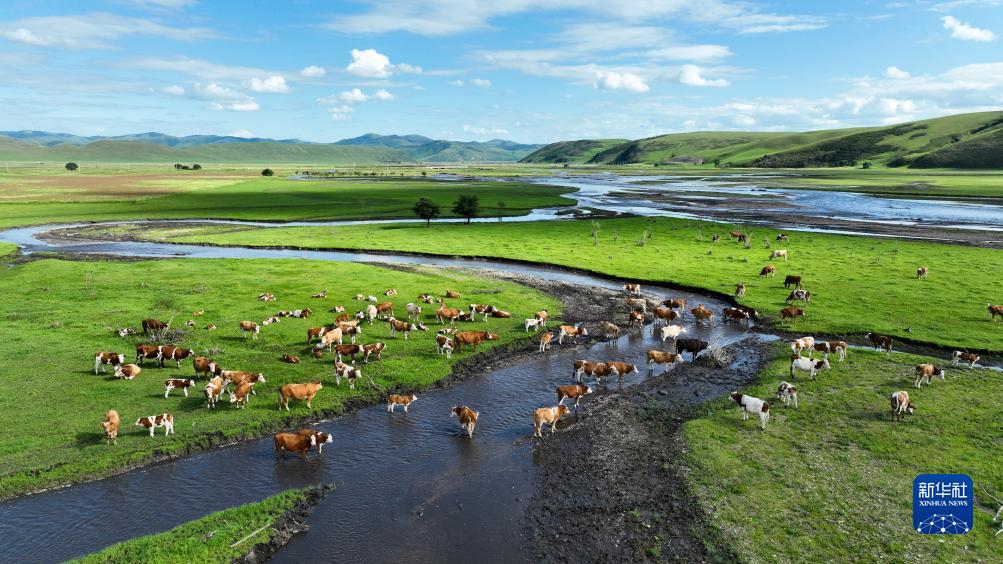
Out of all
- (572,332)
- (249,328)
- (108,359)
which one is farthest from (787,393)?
(108,359)

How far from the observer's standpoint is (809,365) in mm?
24406

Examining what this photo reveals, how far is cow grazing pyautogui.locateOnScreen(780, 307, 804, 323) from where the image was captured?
33.4 m

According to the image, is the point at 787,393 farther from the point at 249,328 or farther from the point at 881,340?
the point at 249,328

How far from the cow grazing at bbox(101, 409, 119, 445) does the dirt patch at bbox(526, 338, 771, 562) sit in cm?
1439

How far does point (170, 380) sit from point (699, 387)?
2300 centimetres

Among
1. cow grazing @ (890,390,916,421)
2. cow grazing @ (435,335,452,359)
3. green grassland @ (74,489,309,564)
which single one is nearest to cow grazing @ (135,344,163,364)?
cow grazing @ (435,335,452,359)

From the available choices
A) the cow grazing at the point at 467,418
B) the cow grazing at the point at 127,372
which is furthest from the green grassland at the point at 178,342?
the cow grazing at the point at 467,418

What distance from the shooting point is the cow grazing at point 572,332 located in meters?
30.5

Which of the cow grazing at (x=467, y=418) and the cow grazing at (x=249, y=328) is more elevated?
the cow grazing at (x=249, y=328)

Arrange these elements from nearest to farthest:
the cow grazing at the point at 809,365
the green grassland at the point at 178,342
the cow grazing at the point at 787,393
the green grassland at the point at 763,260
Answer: the green grassland at the point at 178,342, the cow grazing at the point at 787,393, the cow grazing at the point at 809,365, the green grassland at the point at 763,260

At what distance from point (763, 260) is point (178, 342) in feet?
169

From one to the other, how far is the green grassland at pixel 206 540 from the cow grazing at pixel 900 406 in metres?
21.5

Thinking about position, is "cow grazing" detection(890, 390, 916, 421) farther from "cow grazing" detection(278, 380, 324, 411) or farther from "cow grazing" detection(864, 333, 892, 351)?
"cow grazing" detection(278, 380, 324, 411)

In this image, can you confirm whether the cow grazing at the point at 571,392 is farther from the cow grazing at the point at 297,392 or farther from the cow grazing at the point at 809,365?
the cow grazing at the point at 809,365
